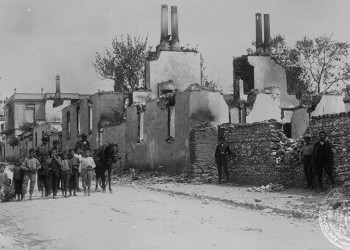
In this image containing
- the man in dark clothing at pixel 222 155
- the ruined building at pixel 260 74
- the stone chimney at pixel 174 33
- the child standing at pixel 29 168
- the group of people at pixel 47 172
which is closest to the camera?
the child standing at pixel 29 168

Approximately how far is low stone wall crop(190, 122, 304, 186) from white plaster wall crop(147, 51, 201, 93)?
49.3 feet

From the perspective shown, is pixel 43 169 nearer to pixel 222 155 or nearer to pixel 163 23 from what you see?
pixel 222 155

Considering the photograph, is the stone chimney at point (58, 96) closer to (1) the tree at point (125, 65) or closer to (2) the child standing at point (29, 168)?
(1) the tree at point (125, 65)

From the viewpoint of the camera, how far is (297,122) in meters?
31.3

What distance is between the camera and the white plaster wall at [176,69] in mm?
35469

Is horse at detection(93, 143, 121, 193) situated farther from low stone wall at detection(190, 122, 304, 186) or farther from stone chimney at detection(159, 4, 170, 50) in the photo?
stone chimney at detection(159, 4, 170, 50)

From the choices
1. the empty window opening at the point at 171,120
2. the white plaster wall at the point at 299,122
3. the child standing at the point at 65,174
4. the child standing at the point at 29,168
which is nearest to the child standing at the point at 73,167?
the child standing at the point at 65,174

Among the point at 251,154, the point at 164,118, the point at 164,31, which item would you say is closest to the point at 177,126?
the point at 164,118

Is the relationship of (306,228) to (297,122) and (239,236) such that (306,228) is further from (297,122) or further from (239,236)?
(297,122)

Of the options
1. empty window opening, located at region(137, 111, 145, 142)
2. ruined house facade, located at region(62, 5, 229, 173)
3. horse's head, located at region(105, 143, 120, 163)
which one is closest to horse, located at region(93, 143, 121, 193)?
horse's head, located at region(105, 143, 120, 163)

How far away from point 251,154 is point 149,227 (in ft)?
31.4

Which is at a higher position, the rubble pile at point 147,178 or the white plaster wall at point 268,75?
the white plaster wall at point 268,75

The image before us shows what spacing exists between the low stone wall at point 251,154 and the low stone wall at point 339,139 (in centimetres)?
167

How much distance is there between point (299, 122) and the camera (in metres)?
31.0
